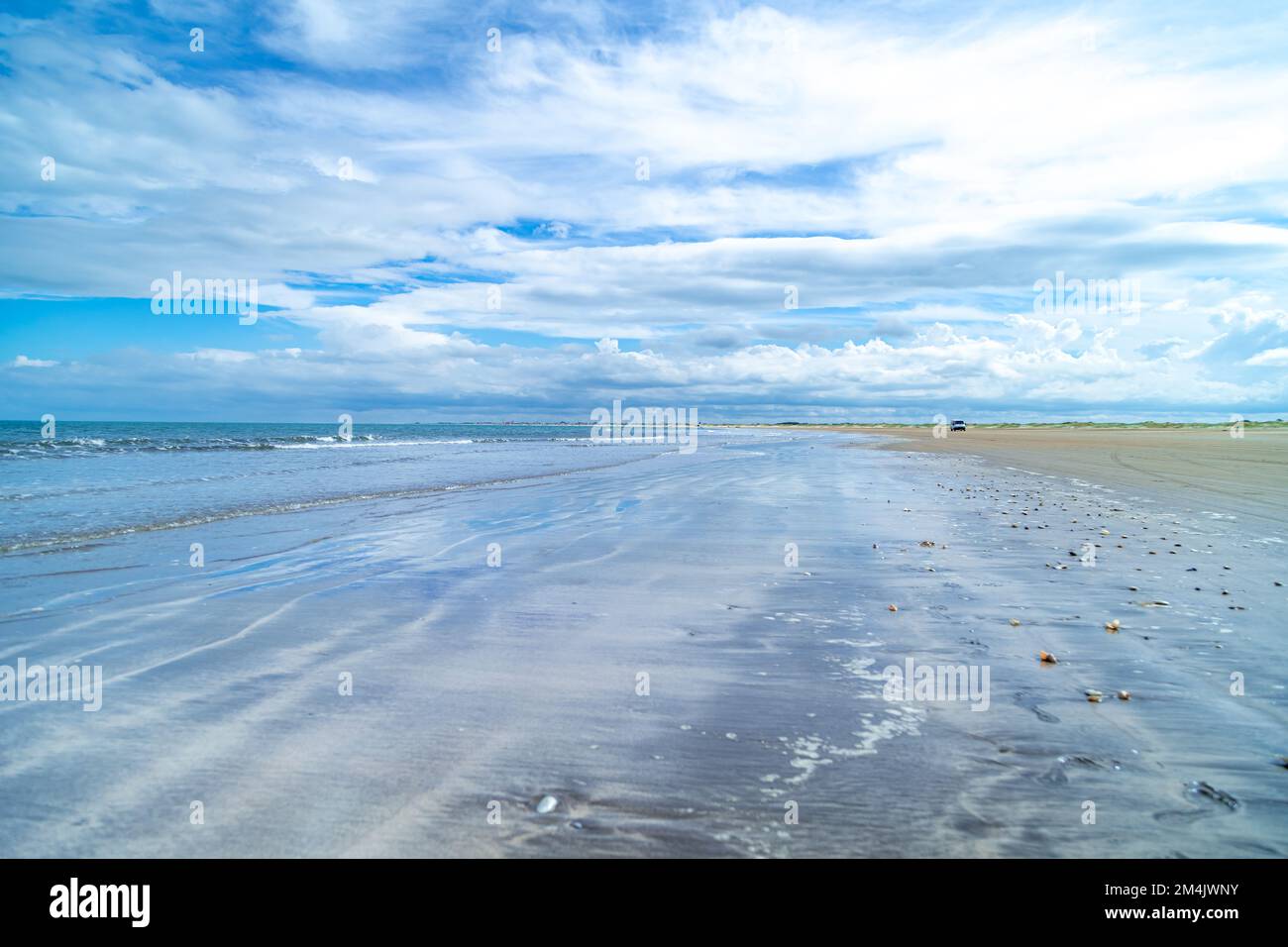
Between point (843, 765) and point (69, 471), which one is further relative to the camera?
point (69, 471)

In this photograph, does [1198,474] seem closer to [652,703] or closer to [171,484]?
[652,703]

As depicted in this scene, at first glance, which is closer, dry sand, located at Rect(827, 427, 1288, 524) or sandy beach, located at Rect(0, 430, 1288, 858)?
sandy beach, located at Rect(0, 430, 1288, 858)

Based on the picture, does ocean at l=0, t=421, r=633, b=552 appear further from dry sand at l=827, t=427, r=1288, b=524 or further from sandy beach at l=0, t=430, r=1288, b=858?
dry sand at l=827, t=427, r=1288, b=524

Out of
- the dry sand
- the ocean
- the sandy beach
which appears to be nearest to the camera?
the sandy beach

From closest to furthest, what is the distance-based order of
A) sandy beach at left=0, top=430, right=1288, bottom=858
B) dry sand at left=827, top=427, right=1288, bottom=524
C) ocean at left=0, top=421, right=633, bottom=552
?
sandy beach at left=0, top=430, right=1288, bottom=858 < ocean at left=0, top=421, right=633, bottom=552 < dry sand at left=827, top=427, right=1288, bottom=524

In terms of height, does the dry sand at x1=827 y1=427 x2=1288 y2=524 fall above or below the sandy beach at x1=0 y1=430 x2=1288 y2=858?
above

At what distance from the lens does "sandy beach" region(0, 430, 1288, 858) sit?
3.79 metres

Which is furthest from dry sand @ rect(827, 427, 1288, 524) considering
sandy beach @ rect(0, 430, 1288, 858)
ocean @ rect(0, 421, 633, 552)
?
ocean @ rect(0, 421, 633, 552)

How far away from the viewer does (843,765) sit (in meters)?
4.45

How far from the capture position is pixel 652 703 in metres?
5.49

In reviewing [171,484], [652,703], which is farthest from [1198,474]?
[171,484]
